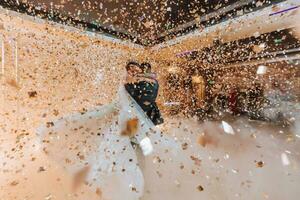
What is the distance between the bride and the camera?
2648mm

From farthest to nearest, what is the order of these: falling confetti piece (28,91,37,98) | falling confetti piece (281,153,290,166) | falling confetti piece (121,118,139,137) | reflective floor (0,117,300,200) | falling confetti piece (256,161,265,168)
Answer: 1. falling confetti piece (28,91,37,98)
2. falling confetti piece (281,153,290,166)
3. falling confetti piece (256,161,265,168)
4. falling confetti piece (121,118,139,137)
5. reflective floor (0,117,300,200)

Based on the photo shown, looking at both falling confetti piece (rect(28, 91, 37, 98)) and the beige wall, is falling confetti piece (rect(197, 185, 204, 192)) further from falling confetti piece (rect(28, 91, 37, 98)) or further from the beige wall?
falling confetti piece (rect(28, 91, 37, 98))

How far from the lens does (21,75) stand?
4.32 m

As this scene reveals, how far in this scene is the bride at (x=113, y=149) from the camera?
2648 mm

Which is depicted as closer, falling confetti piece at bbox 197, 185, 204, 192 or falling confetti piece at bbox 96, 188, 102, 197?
falling confetti piece at bbox 96, 188, 102, 197

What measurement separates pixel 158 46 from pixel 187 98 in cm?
642

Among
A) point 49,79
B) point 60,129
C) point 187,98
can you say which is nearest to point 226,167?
point 60,129

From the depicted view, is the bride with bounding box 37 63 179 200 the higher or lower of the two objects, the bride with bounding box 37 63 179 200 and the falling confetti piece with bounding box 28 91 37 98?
the lower

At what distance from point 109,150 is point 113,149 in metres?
0.04

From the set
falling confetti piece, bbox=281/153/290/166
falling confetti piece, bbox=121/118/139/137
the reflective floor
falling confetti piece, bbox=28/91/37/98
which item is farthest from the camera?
falling confetti piece, bbox=28/91/37/98

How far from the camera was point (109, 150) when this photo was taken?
112 inches

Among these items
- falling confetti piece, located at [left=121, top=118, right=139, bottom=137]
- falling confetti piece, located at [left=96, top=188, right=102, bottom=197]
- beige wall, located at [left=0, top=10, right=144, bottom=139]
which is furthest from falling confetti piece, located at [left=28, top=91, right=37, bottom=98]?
falling confetti piece, located at [left=96, top=188, right=102, bottom=197]

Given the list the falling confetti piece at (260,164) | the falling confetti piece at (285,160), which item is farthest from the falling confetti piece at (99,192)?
the falling confetti piece at (285,160)

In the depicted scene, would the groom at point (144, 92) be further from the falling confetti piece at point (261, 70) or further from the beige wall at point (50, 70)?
the falling confetti piece at point (261, 70)
